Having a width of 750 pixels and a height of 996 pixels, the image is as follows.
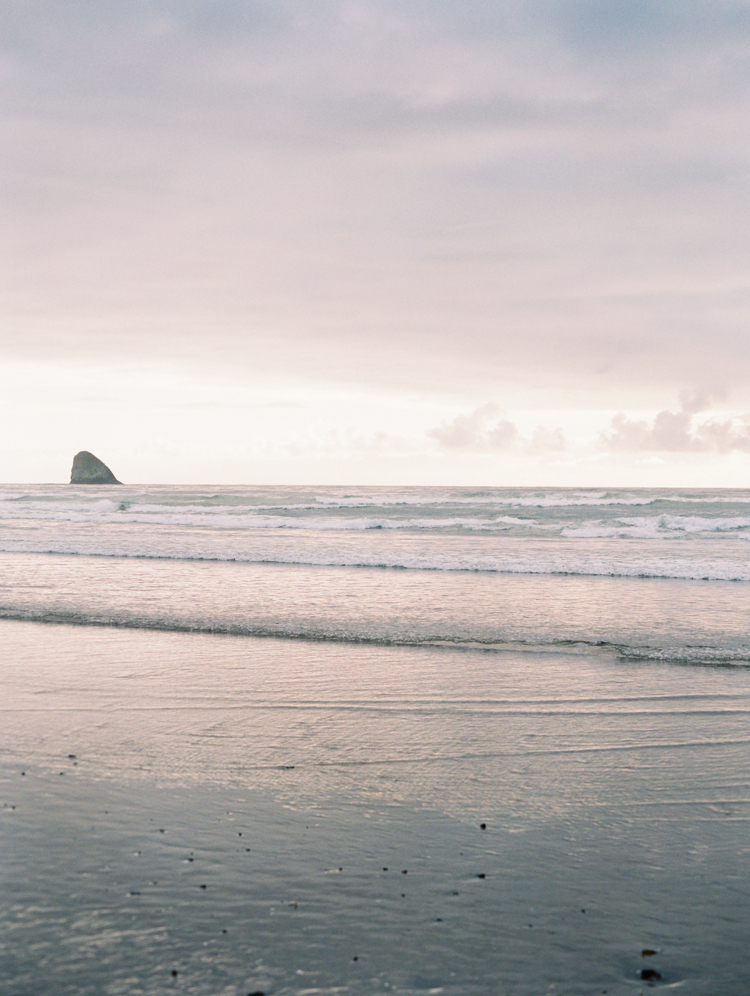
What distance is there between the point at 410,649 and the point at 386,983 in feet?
22.0

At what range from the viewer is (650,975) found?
3.06 metres

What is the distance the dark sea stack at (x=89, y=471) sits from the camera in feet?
392

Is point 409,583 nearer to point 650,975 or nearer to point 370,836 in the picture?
point 370,836

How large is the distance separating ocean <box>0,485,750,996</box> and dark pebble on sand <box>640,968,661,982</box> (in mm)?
18

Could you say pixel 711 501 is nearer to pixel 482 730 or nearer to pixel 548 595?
pixel 548 595

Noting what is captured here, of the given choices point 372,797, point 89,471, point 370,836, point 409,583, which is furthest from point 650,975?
point 89,471

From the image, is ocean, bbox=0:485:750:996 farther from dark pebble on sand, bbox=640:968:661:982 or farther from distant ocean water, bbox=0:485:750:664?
distant ocean water, bbox=0:485:750:664

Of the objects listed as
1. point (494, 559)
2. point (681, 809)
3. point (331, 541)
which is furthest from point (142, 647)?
point (331, 541)

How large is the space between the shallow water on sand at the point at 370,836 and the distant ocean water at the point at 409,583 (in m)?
2.73

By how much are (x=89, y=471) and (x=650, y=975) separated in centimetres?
12653

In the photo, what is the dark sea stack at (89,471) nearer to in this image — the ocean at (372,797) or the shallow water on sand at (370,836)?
the ocean at (372,797)

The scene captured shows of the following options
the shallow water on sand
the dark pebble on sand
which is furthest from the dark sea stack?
the dark pebble on sand

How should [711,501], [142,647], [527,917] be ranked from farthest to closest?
[711,501] < [142,647] < [527,917]

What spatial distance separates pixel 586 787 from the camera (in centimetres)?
513
